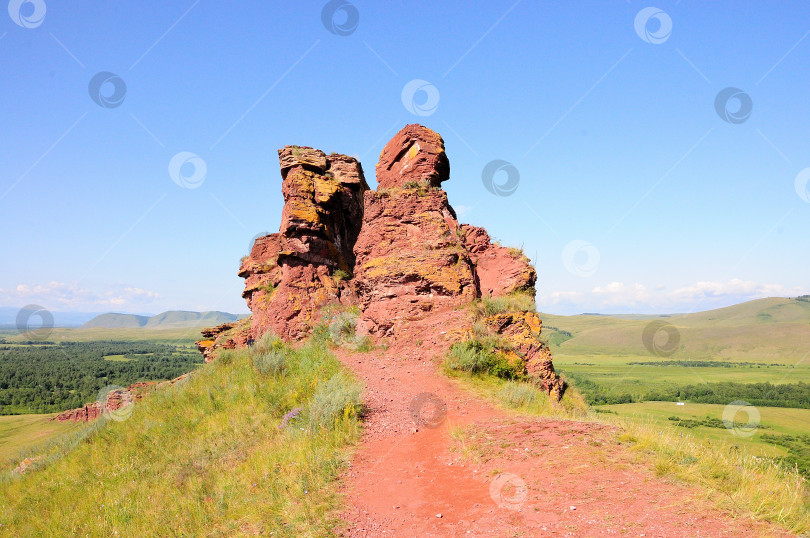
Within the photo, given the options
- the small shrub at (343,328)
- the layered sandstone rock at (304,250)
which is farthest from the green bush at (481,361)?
the layered sandstone rock at (304,250)

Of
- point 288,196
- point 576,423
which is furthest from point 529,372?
point 288,196

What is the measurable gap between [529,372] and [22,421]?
60.5 meters

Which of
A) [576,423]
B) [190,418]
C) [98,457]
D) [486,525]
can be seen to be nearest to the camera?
[486,525]

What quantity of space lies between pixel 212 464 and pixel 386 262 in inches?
331

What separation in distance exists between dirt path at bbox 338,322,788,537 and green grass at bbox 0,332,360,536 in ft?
2.13

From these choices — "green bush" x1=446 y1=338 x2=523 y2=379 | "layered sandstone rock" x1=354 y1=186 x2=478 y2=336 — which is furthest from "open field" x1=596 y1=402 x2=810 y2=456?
"green bush" x1=446 y1=338 x2=523 y2=379

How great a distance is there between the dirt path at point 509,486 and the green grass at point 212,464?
648 mm

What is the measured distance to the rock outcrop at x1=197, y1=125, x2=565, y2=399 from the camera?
41.3 feet

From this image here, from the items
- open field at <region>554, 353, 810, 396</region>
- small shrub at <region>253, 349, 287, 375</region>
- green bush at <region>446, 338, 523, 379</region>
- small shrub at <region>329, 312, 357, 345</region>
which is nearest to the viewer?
green bush at <region>446, 338, 523, 379</region>

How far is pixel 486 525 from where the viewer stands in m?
4.23

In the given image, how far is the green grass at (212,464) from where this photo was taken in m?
5.35

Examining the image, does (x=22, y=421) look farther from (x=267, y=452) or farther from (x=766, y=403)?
(x=766, y=403)

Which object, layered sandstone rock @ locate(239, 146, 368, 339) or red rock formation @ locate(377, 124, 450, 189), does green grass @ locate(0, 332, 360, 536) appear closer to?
layered sandstone rock @ locate(239, 146, 368, 339)

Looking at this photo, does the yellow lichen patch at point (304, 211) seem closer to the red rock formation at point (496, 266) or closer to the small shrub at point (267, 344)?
the small shrub at point (267, 344)
